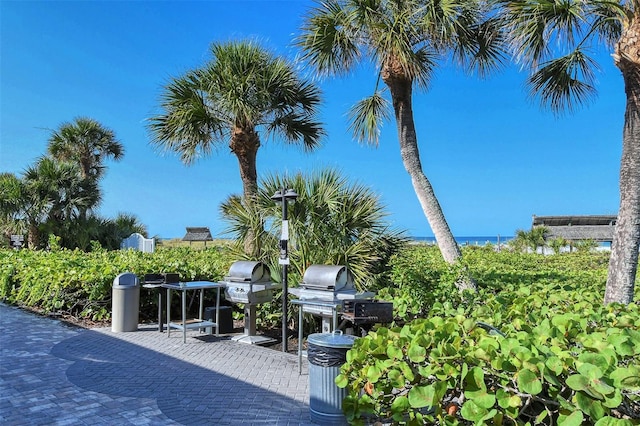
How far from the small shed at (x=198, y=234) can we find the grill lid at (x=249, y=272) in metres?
29.4

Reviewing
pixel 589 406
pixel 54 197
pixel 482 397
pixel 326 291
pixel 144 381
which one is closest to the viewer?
pixel 589 406

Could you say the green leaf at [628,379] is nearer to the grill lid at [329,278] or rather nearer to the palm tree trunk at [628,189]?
the palm tree trunk at [628,189]

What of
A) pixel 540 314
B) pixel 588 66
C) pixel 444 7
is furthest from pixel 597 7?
pixel 540 314

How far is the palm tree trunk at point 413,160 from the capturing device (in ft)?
25.2

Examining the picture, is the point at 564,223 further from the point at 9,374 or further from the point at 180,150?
the point at 9,374

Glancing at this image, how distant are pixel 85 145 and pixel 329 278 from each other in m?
24.3

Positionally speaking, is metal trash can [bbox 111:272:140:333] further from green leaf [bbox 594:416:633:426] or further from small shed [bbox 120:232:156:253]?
small shed [bbox 120:232:156:253]

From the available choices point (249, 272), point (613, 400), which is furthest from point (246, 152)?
point (613, 400)

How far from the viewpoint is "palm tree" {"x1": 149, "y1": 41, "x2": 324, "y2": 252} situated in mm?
10711

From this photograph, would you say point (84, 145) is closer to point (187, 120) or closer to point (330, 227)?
point (187, 120)

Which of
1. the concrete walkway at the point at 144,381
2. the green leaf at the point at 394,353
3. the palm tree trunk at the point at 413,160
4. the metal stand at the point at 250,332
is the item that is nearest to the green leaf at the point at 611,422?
the green leaf at the point at 394,353

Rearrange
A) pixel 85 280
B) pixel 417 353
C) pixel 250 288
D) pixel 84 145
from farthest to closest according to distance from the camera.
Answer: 1. pixel 84 145
2. pixel 85 280
3. pixel 250 288
4. pixel 417 353

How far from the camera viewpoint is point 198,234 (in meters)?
36.3

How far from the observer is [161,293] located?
7.88 m
